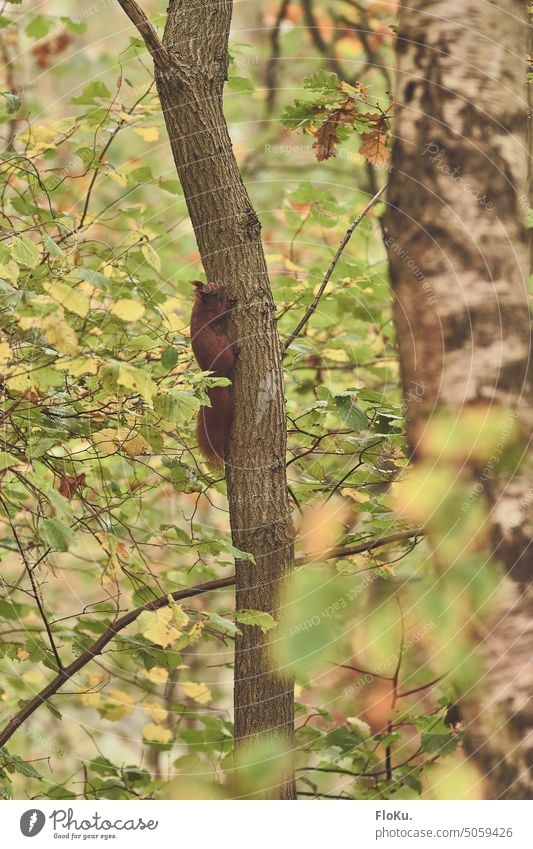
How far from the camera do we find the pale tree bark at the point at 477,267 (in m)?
1.29

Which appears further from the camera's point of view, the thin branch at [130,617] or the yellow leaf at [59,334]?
the thin branch at [130,617]

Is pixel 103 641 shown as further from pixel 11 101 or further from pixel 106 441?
pixel 11 101

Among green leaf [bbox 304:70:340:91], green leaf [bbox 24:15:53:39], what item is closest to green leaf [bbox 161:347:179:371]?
green leaf [bbox 304:70:340:91]

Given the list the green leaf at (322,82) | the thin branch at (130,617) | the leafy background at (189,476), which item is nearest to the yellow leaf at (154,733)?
the leafy background at (189,476)

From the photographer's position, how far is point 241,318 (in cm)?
224

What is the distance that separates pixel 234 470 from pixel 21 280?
790mm

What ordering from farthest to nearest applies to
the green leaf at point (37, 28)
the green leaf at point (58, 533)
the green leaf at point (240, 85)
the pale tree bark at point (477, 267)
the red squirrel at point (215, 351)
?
the green leaf at point (37, 28) → the green leaf at point (240, 85) → the red squirrel at point (215, 351) → the green leaf at point (58, 533) → the pale tree bark at point (477, 267)

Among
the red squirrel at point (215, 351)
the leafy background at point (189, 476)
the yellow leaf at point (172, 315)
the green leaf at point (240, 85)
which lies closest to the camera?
the leafy background at point (189, 476)

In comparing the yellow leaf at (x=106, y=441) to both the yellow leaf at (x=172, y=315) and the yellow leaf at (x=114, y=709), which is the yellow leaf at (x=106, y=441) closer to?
the yellow leaf at (x=172, y=315)

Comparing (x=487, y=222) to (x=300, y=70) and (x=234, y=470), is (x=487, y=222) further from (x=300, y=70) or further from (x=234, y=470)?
(x=300, y=70)

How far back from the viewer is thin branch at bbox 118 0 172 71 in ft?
7.06

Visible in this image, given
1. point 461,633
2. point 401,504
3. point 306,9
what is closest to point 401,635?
point 401,504

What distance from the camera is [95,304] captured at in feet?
10.5
